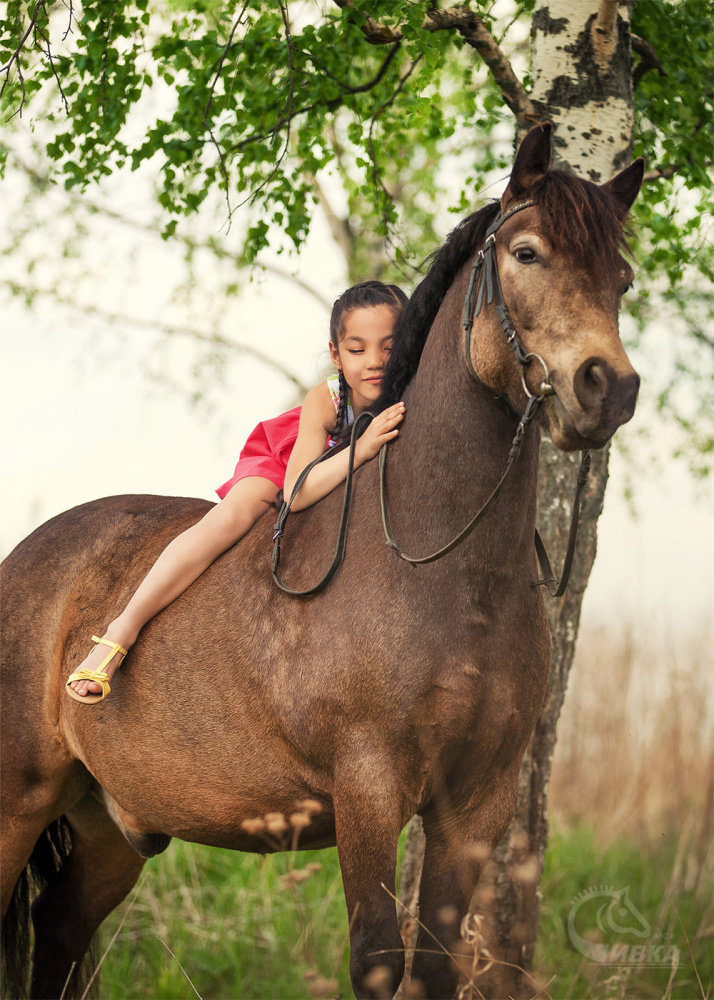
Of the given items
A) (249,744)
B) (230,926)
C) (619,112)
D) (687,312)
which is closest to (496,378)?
(249,744)

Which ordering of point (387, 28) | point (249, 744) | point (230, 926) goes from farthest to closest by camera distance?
1. point (230, 926)
2. point (387, 28)
3. point (249, 744)

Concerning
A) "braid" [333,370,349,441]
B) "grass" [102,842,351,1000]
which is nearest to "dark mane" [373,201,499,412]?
"braid" [333,370,349,441]

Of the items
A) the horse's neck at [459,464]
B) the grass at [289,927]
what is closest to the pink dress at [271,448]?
the horse's neck at [459,464]

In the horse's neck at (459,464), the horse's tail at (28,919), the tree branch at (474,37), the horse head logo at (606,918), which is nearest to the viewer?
the horse's neck at (459,464)

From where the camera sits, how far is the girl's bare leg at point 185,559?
3.28 metres

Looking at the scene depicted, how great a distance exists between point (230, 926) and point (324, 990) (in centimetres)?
319

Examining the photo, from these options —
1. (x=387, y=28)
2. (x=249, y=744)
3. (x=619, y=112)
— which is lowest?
(x=249, y=744)

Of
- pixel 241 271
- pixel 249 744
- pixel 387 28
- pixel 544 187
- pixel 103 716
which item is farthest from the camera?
pixel 241 271

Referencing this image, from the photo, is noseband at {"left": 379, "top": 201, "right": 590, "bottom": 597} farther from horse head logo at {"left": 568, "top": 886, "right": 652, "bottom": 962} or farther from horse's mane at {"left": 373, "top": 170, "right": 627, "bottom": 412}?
horse head logo at {"left": 568, "top": 886, "right": 652, "bottom": 962}

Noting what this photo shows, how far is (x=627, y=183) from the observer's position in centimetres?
285

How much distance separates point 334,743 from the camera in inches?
107

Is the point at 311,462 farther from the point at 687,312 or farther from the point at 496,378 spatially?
the point at 687,312

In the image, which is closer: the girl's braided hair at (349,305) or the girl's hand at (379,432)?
the girl's hand at (379,432)

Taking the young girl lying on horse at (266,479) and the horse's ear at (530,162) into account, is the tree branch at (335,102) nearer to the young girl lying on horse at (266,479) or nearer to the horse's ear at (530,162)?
the young girl lying on horse at (266,479)
